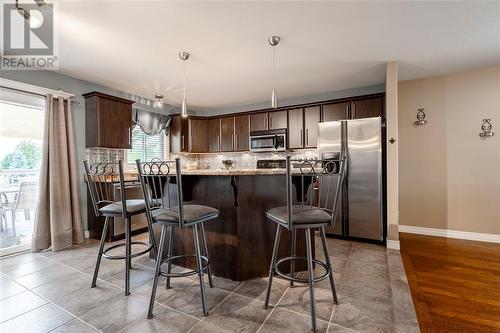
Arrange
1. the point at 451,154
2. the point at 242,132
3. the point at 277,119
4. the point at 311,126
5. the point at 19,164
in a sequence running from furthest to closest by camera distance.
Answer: the point at 242,132
the point at 277,119
the point at 311,126
the point at 451,154
the point at 19,164

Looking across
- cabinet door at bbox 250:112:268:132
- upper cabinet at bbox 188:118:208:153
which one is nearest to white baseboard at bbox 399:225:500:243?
cabinet door at bbox 250:112:268:132

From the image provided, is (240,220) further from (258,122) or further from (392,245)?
(258,122)

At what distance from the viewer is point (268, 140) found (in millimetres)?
4656

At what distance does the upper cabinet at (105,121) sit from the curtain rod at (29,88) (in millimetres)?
362

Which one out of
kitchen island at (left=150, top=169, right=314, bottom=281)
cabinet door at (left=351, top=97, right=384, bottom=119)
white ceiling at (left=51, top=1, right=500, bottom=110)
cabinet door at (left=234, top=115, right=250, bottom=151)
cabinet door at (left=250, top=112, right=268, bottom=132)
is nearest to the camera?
white ceiling at (left=51, top=1, right=500, bottom=110)

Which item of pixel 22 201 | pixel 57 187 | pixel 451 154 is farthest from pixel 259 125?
pixel 22 201

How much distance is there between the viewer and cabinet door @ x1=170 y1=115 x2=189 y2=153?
5.15 meters

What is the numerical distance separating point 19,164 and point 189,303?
3077mm

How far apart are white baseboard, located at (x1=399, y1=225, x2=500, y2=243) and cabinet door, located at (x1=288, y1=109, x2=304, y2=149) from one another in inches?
87.9

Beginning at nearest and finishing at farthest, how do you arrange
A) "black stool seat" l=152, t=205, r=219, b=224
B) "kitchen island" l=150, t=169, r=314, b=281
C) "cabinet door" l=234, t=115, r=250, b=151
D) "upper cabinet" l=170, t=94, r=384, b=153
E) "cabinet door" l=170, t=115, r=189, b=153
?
"black stool seat" l=152, t=205, r=219, b=224, "kitchen island" l=150, t=169, r=314, b=281, "upper cabinet" l=170, t=94, r=384, b=153, "cabinet door" l=234, t=115, r=250, b=151, "cabinet door" l=170, t=115, r=189, b=153

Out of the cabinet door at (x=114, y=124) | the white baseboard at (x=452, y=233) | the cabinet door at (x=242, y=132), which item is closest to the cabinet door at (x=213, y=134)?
the cabinet door at (x=242, y=132)

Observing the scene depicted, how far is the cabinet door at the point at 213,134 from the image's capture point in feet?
17.5

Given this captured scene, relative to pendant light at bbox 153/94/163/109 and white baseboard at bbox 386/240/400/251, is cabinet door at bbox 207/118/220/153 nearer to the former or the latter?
pendant light at bbox 153/94/163/109

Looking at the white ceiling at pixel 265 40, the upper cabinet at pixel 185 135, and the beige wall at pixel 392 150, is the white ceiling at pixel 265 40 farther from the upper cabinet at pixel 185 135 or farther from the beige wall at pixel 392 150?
the upper cabinet at pixel 185 135
